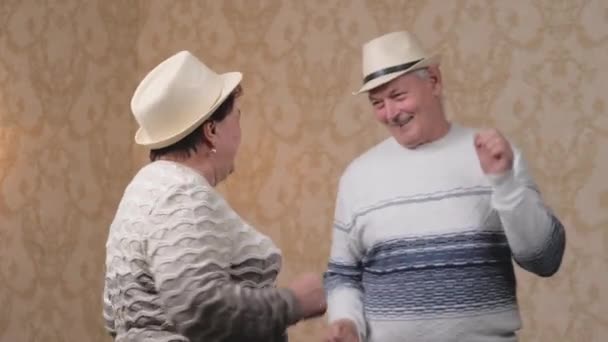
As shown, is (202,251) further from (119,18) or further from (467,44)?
(119,18)

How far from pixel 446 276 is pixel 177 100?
2.13 feet

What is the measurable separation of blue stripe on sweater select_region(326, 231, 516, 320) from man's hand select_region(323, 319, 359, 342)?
7 centimetres

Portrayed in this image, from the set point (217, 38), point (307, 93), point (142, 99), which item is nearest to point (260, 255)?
point (142, 99)

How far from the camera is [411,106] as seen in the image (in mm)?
1716

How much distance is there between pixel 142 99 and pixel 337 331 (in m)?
0.62

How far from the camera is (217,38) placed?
9.59 ft

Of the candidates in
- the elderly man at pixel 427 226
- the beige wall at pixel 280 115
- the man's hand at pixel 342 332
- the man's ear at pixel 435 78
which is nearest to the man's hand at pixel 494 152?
the elderly man at pixel 427 226

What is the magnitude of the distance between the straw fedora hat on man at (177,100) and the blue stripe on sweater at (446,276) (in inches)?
21.8

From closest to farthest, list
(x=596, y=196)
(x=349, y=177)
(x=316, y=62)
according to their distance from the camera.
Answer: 1. (x=349, y=177)
2. (x=596, y=196)
3. (x=316, y=62)

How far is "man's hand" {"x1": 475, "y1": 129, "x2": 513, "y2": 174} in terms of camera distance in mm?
1479

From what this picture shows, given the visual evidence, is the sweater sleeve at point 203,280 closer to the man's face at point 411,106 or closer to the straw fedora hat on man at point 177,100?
the straw fedora hat on man at point 177,100

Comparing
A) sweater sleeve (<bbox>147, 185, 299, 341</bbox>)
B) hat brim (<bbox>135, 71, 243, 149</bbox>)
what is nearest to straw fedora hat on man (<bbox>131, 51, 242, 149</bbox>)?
hat brim (<bbox>135, 71, 243, 149</bbox>)

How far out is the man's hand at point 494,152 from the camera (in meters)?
1.48

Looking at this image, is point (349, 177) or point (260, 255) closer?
point (260, 255)
